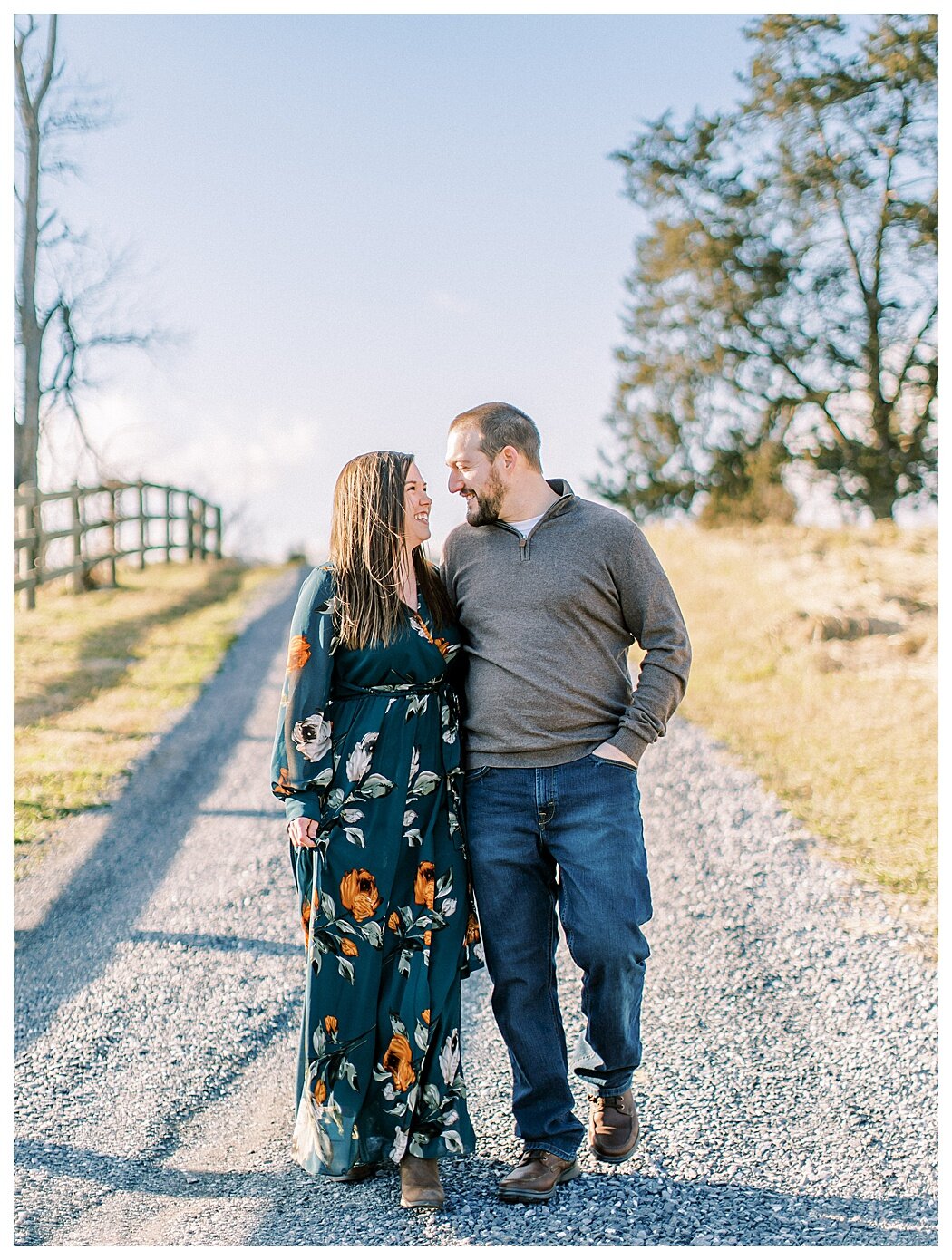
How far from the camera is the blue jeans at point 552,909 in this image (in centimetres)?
297

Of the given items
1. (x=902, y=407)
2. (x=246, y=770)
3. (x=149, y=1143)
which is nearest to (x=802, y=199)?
(x=902, y=407)

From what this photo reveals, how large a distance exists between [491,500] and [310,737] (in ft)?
2.75

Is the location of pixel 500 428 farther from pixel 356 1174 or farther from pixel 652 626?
pixel 356 1174

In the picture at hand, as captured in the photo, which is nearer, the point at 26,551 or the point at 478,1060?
the point at 478,1060

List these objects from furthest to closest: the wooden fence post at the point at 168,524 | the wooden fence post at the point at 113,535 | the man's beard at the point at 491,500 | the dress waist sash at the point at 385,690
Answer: the wooden fence post at the point at 168,524, the wooden fence post at the point at 113,535, the man's beard at the point at 491,500, the dress waist sash at the point at 385,690

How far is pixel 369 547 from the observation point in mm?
2998

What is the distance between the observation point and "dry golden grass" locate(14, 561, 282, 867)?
668 centimetres

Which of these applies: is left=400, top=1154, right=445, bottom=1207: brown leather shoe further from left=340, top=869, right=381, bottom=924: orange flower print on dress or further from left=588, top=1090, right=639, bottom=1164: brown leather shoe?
left=340, top=869, right=381, bottom=924: orange flower print on dress

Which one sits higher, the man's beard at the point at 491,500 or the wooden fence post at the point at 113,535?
the wooden fence post at the point at 113,535

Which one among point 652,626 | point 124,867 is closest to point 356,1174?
point 652,626

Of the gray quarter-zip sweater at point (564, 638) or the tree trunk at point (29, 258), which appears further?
the tree trunk at point (29, 258)

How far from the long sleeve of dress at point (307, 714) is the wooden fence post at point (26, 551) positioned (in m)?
10.5

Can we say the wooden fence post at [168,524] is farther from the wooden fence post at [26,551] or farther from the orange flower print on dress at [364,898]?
the orange flower print on dress at [364,898]

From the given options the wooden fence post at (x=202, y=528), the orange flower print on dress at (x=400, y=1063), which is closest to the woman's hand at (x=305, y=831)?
the orange flower print on dress at (x=400, y=1063)
